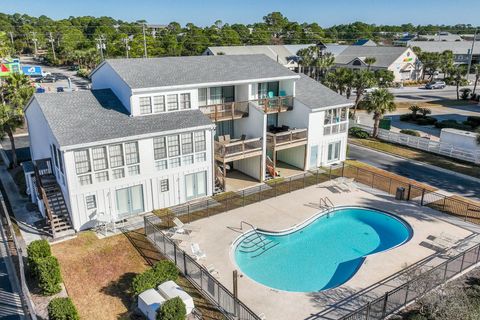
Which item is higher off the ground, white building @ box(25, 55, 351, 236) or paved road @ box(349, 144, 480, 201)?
white building @ box(25, 55, 351, 236)

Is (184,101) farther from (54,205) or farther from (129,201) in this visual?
(54,205)

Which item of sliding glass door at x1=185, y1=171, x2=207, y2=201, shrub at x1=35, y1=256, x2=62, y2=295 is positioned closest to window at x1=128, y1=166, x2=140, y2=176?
sliding glass door at x1=185, y1=171, x2=207, y2=201

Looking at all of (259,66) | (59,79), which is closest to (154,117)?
(259,66)

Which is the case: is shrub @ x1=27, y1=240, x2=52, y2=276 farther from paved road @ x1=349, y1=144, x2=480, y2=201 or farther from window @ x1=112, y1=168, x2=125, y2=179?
paved road @ x1=349, y1=144, x2=480, y2=201

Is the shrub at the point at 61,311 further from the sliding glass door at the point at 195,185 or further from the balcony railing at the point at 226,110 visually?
the balcony railing at the point at 226,110

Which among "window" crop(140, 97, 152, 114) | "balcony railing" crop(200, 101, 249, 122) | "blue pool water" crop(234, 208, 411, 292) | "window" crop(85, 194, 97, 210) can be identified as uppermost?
"window" crop(140, 97, 152, 114)

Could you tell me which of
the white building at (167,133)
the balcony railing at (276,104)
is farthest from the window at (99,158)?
the balcony railing at (276,104)
